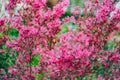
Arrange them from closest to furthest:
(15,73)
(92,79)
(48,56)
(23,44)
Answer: (48,56) → (23,44) → (15,73) → (92,79)

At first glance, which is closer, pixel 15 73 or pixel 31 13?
pixel 31 13

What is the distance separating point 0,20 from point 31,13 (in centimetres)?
50

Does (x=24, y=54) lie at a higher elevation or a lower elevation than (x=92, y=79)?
higher

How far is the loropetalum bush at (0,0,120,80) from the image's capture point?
3953 millimetres

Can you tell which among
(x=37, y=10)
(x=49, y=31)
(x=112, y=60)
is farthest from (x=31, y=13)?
(x=112, y=60)

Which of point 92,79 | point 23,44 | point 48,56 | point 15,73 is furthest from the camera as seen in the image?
point 92,79

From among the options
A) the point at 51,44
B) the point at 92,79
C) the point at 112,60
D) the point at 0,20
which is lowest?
the point at 92,79

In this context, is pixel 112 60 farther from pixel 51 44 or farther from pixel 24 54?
pixel 24 54

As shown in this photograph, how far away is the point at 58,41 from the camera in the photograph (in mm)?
4395

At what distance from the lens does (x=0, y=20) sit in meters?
4.47

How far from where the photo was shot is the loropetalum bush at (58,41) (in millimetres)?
3953

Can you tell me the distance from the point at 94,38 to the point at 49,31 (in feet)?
2.41

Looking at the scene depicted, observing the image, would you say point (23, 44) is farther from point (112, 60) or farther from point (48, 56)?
point (112, 60)

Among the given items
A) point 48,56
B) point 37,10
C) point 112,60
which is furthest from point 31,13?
point 112,60
